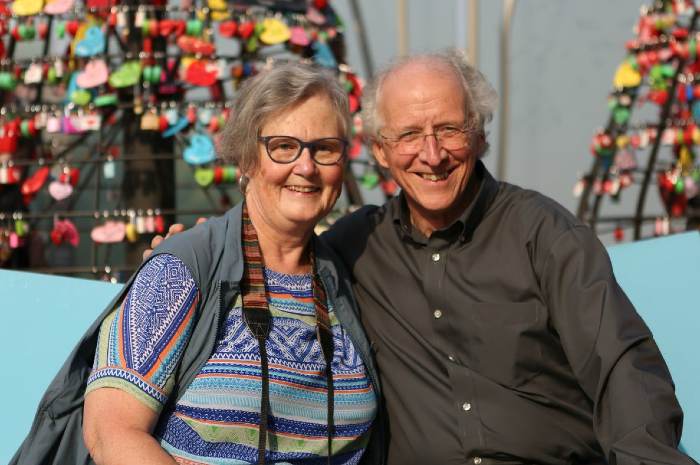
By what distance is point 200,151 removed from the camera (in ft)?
15.2

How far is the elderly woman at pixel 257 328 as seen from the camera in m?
2.16

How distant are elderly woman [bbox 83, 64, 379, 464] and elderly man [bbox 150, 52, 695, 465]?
0.15 m

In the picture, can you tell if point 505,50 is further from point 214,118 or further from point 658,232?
point 214,118

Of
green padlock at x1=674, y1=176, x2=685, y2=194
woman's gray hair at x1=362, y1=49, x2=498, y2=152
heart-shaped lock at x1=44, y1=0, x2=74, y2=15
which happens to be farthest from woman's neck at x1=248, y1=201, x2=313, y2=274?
green padlock at x1=674, y1=176, x2=685, y2=194

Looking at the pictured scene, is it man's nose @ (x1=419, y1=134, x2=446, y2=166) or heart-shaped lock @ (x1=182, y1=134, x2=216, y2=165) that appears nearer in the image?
man's nose @ (x1=419, y1=134, x2=446, y2=166)

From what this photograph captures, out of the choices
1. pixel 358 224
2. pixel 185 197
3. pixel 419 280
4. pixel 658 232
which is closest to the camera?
pixel 419 280

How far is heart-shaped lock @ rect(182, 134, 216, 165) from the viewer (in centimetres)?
462

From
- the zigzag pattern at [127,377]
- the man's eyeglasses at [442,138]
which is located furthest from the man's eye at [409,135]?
the zigzag pattern at [127,377]

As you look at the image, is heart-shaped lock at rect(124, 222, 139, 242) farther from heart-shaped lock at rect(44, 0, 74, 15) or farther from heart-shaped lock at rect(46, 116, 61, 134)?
heart-shaped lock at rect(44, 0, 74, 15)

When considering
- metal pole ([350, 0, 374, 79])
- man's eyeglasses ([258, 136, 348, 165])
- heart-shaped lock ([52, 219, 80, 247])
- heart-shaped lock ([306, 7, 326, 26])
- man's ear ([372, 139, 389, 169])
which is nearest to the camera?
man's eyeglasses ([258, 136, 348, 165])

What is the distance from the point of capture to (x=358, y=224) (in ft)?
9.56

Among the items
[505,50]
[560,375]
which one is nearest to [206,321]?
[560,375]

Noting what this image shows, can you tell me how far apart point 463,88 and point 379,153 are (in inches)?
11.4

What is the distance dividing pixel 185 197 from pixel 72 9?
1769mm
